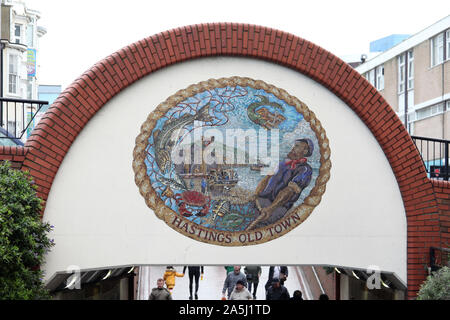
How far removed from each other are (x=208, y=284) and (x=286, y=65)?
942cm

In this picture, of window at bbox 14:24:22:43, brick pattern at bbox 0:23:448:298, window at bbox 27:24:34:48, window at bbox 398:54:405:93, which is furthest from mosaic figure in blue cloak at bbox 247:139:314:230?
window at bbox 27:24:34:48

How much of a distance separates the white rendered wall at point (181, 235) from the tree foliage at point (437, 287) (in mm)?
1004

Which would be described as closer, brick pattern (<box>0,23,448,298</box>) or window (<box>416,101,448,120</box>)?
brick pattern (<box>0,23,448,298</box>)

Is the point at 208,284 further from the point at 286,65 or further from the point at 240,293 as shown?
the point at 286,65

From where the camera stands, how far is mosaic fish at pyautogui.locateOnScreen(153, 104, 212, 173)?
9711 millimetres

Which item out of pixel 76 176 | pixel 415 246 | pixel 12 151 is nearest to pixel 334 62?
pixel 415 246

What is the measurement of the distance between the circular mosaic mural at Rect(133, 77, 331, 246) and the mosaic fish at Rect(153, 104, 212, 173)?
16 mm

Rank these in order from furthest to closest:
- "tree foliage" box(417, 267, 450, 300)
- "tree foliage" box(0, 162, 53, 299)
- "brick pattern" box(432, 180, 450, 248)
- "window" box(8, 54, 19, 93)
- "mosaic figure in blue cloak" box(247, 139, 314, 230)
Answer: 1. "window" box(8, 54, 19, 93)
2. "brick pattern" box(432, 180, 450, 248)
3. "mosaic figure in blue cloak" box(247, 139, 314, 230)
4. "tree foliage" box(417, 267, 450, 300)
5. "tree foliage" box(0, 162, 53, 299)

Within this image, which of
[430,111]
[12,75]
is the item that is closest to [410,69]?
[430,111]

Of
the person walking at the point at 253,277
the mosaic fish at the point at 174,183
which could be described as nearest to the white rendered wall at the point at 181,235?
the mosaic fish at the point at 174,183

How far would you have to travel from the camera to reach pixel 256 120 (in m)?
9.88

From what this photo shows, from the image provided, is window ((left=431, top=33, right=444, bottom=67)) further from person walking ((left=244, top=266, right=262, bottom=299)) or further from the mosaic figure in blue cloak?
the mosaic figure in blue cloak

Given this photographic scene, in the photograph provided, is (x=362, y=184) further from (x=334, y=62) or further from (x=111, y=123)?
(x=111, y=123)
